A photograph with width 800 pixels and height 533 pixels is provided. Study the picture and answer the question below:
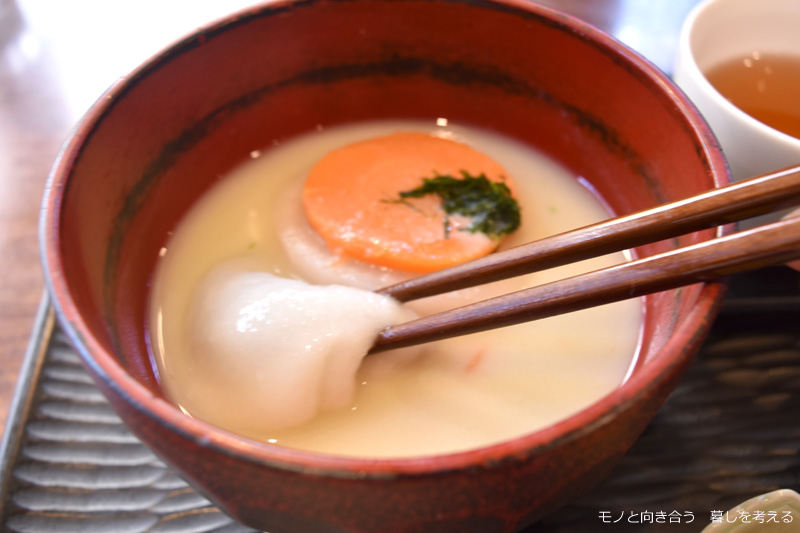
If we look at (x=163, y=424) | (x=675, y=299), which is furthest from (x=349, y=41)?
(x=163, y=424)

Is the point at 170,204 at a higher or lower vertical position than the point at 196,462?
higher

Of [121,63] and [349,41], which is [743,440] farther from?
[121,63]

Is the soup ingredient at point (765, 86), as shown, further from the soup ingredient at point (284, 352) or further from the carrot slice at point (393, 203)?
the soup ingredient at point (284, 352)

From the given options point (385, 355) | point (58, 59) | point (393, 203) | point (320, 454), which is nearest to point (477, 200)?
point (393, 203)

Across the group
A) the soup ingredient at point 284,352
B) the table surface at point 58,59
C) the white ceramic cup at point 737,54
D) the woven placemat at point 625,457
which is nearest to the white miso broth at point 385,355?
the soup ingredient at point 284,352

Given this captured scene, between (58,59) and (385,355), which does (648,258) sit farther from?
(58,59)

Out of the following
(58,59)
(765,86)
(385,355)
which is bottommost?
(385,355)
